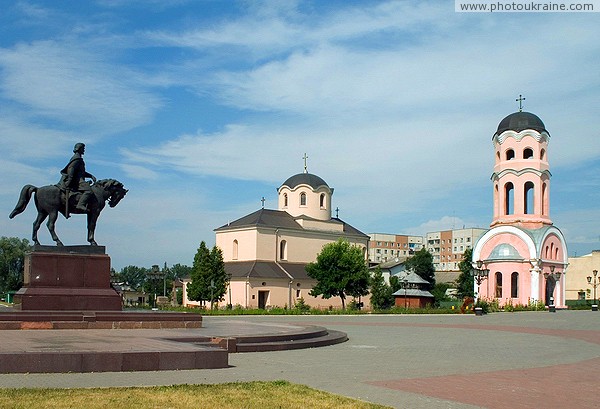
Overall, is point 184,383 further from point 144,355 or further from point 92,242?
point 92,242

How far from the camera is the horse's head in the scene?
21.4 m

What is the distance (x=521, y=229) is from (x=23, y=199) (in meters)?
47.4

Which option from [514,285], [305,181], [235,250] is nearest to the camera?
[514,285]

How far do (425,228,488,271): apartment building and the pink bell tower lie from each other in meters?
83.2

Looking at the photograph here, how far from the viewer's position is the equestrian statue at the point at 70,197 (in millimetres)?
20391

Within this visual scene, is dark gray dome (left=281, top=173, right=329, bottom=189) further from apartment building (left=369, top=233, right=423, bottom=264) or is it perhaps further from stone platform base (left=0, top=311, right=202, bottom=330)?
apartment building (left=369, top=233, right=423, bottom=264)

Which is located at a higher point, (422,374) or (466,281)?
(466,281)

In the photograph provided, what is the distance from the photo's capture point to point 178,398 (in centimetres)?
865

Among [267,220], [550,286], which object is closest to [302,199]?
[267,220]

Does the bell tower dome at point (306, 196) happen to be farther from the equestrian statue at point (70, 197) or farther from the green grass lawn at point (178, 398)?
the green grass lawn at point (178, 398)

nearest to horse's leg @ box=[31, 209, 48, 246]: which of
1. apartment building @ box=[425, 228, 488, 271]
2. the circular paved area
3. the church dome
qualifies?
the circular paved area

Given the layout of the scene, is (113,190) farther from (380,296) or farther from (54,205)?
(380,296)

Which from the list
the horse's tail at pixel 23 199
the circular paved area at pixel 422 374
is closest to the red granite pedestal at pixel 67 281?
the horse's tail at pixel 23 199

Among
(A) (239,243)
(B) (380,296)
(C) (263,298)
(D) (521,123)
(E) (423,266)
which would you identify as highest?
(D) (521,123)
